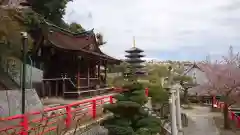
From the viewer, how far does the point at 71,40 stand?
63.6ft

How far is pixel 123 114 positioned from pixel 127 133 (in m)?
0.78

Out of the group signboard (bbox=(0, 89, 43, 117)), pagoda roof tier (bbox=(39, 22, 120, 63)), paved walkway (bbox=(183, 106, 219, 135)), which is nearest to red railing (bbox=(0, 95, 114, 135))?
signboard (bbox=(0, 89, 43, 117))

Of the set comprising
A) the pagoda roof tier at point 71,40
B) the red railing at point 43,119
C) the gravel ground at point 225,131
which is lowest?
the gravel ground at point 225,131

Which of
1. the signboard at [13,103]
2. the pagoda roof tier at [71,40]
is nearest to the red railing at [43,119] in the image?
the signboard at [13,103]

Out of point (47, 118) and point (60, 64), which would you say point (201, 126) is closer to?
point (60, 64)

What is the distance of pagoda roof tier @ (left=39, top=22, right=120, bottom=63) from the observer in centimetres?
1560

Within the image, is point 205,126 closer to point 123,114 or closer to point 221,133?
point 221,133

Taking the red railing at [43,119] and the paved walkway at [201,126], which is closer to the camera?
the red railing at [43,119]

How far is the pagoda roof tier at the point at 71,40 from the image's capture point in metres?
15.6

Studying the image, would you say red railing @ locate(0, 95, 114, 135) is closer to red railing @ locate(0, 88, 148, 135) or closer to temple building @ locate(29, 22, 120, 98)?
red railing @ locate(0, 88, 148, 135)

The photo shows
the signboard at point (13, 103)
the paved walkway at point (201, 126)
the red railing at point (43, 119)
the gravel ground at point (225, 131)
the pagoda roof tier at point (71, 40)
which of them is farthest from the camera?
the gravel ground at point (225, 131)

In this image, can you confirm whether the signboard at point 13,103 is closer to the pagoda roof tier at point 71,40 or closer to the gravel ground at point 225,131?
the pagoda roof tier at point 71,40

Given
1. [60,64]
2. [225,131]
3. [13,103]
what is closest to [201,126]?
[225,131]

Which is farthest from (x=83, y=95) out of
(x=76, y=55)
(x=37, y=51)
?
(x=37, y=51)
